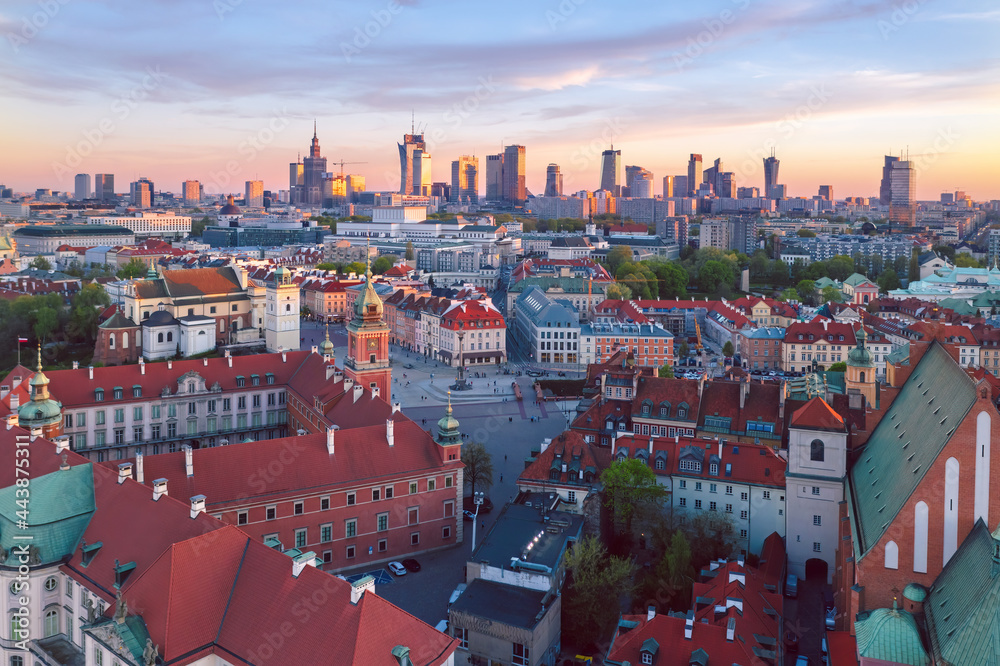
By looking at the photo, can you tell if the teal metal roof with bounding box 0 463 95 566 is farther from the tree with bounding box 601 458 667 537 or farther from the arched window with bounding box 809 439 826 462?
the arched window with bounding box 809 439 826 462

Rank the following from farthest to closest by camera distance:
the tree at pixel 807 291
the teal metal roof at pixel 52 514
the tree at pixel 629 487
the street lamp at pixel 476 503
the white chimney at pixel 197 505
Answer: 1. the tree at pixel 807 291
2. the street lamp at pixel 476 503
3. the tree at pixel 629 487
4. the teal metal roof at pixel 52 514
5. the white chimney at pixel 197 505

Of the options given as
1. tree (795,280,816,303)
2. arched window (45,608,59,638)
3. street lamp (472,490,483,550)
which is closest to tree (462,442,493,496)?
street lamp (472,490,483,550)

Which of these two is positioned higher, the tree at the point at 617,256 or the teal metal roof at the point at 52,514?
the tree at the point at 617,256

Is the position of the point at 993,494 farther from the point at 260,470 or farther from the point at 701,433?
→ the point at 260,470

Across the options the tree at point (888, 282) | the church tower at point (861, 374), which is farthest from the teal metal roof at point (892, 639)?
the tree at point (888, 282)

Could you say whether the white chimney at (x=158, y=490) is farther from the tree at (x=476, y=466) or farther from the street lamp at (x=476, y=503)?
the tree at (x=476, y=466)

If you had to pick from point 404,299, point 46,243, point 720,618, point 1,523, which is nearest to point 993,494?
point 720,618
